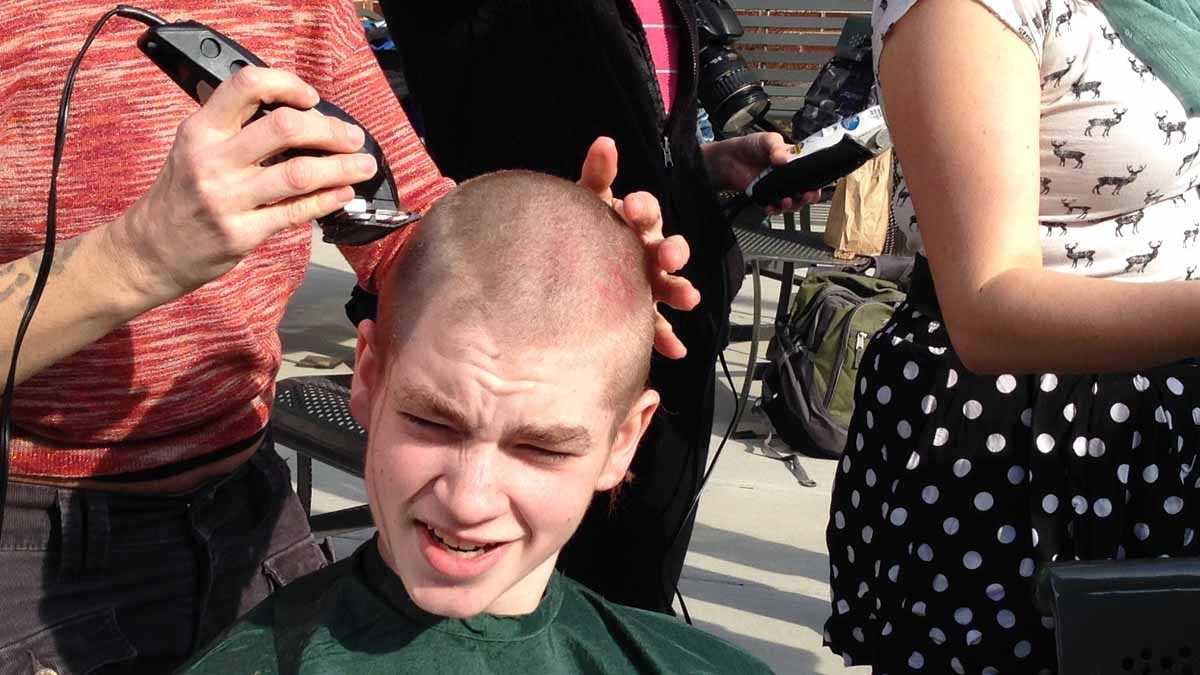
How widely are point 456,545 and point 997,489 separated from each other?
2.33ft

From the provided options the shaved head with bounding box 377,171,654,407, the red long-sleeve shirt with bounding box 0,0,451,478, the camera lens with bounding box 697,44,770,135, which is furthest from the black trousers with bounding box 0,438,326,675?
the camera lens with bounding box 697,44,770,135

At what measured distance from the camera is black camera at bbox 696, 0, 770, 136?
284 cm

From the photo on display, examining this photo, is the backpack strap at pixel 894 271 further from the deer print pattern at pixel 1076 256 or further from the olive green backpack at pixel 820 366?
the deer print pattern at pixel 1076 256

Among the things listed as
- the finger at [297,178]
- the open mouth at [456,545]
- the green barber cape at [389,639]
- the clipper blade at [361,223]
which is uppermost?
the finger at [297,178]

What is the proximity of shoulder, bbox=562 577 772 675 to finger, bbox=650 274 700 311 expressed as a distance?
1.32 ft

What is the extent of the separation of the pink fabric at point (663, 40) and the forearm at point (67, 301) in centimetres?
137

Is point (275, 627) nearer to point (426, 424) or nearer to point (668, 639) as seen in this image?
point (426, 424)

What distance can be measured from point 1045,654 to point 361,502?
2812 mm

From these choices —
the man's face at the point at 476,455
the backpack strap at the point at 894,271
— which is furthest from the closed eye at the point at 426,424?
the backpack strap at the point at 894,271

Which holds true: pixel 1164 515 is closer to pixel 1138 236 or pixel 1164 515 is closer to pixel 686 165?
pixel 1138 236

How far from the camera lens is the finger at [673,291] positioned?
1.65 meters

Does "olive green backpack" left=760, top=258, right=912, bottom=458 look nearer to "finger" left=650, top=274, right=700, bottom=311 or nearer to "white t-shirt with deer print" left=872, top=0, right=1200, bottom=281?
"white t-shirt with deer print" left=872, top=0, right=1200, bottom=281

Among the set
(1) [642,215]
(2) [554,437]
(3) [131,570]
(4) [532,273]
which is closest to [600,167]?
(1) [642,215]

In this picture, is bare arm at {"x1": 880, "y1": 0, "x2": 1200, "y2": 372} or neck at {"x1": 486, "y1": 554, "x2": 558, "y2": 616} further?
neck at {"x1": 486, "y1": 554, "x2": 558, "y2": 616}
